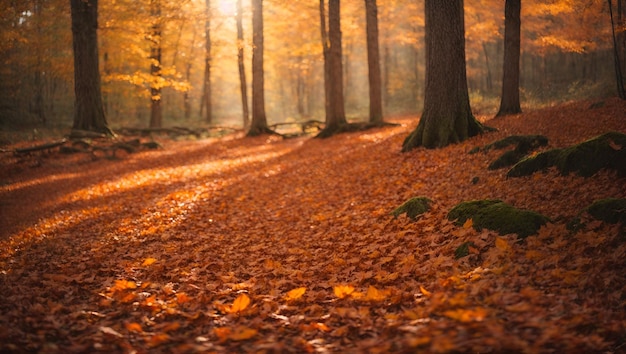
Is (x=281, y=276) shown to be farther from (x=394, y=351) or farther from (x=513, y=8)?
(x=513, y=8)

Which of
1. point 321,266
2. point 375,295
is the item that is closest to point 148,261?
point 321,266

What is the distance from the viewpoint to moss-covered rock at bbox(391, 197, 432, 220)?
18.9ft

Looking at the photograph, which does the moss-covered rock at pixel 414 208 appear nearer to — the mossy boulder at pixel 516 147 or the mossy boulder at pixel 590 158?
the mossy boulder at pixel 590 158

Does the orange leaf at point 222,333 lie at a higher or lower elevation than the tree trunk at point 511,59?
lower

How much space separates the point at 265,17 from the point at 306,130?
8385mm

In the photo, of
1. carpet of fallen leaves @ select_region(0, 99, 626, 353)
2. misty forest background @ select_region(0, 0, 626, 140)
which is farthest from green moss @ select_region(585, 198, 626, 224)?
misty forest background @ select_region(0, 0, 626, 140)

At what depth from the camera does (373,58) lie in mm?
17203

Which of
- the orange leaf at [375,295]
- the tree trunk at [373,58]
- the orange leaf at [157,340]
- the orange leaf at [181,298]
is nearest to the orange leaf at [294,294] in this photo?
the orange leaf at [375,295]

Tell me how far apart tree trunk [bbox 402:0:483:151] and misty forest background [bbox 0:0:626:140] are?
7035mm

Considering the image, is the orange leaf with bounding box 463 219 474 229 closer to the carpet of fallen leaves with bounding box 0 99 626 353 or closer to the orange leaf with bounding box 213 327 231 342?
the carpet of fallen leaves with bounding box 0 99 626 353

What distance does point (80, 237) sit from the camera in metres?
6.57

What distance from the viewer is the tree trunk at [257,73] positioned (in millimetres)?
18438

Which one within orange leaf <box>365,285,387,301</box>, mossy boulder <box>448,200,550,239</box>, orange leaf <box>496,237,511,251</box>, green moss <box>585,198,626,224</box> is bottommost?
orange leaf <box>365,285,387,301</box>

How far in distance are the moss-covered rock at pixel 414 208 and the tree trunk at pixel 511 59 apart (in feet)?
27.4
